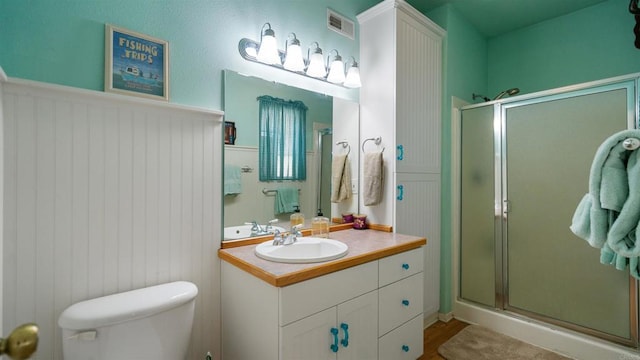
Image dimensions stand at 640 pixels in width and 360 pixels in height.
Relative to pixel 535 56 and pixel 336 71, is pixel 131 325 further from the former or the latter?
pixel 535 56

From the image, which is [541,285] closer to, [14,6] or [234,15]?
[234,15]

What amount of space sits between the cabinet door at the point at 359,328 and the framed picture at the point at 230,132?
983 mm

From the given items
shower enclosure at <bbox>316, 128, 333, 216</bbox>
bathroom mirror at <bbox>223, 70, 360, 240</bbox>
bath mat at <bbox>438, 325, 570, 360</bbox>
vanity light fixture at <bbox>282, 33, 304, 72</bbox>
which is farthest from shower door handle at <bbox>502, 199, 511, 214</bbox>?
vanity light fixture at <bbox>282, 33, 304, 72</bbox>

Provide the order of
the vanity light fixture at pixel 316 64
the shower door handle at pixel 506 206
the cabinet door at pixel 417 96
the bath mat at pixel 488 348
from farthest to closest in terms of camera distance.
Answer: the shower door handle at pixel 506 206, the cabinet door at pixel 417 96, the bath mat at pixel 488 348, the vanity light fixture at pixel 316 64

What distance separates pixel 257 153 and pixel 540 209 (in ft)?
6.82

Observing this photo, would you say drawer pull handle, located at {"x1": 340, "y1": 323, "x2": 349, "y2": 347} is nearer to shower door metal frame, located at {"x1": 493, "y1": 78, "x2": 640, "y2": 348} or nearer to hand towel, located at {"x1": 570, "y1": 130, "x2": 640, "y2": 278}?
hand towel, located at {"x1": 570, "y1": 130, "x2": 640, "y2": 278}

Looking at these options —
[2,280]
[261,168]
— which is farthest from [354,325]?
[2,280]

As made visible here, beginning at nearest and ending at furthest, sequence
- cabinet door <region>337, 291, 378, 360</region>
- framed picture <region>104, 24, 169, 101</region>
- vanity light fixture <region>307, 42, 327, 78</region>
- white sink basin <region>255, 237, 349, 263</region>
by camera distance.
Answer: framed picture <region>104, 24, 169, 101</region> → cabinet door <region>337, 291, 378, 360</region> → white sink basin <region>255, 237, 349, 263</region> → vanity light fixture <region>307, 42, 327, 78</region>

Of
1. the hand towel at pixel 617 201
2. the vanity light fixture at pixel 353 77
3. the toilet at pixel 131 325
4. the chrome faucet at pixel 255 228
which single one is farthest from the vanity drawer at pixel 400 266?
the vanity light fixture at pixel 353 77

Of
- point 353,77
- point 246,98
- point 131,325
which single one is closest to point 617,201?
point 353,77

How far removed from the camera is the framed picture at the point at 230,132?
1.48m

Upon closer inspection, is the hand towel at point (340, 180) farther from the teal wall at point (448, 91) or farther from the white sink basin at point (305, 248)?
the teal wall at point (448, 91)

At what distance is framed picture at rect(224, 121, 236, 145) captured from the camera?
4.86 feet

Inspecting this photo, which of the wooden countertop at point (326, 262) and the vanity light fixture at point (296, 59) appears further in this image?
the vanity light fixture at point (296, 59)
